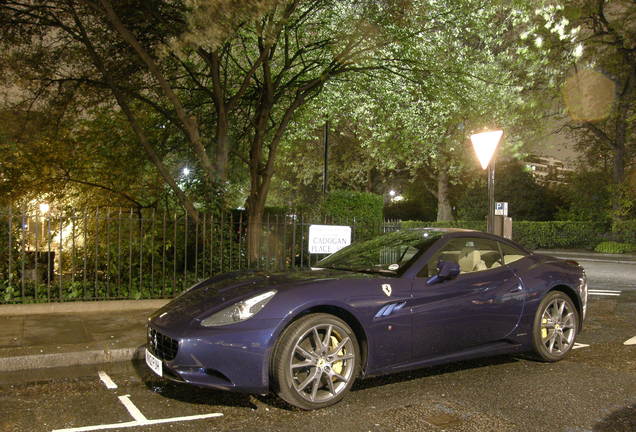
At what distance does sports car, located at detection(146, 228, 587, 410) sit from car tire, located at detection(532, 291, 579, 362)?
1 cm

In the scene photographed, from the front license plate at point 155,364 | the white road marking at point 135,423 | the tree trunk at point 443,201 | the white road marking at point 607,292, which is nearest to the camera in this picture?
the white road marking at point 135,423

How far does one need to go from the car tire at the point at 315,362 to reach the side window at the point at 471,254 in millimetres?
1352

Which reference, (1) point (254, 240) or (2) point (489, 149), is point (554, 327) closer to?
(2) point (489, 149)

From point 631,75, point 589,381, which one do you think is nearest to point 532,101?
point 631,75

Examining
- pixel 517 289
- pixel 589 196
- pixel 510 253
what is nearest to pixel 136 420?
pixel 517 289

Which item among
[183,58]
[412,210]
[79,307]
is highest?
[183,58]

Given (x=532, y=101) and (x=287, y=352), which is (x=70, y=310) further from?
(x=532, y=101)

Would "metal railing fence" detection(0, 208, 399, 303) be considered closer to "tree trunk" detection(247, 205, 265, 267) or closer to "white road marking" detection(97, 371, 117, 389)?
"tree trunk" detection(247, 205, 265, 267)

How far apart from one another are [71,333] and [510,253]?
5.10 meters

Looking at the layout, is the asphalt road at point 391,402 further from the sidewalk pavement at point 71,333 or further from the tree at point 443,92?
the tree at point 443,92

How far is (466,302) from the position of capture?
4.89 meters

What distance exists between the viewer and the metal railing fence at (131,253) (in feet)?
28.0

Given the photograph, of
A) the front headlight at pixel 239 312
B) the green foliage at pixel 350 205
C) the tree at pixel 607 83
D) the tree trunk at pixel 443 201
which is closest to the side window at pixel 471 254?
the front headlight at pixel 239 312

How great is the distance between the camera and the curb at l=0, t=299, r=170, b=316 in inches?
303
